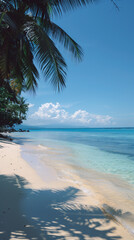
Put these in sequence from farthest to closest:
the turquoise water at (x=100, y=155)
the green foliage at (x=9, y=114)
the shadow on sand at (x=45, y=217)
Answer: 1. the green foliage at (x=9, y=114)
2. the turquoise water at (x=100, y=155)
3. the shadow on sand at (x=45, y=217)

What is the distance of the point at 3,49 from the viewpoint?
4.79 m

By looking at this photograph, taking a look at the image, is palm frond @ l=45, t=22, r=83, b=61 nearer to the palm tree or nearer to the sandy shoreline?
the palm tree

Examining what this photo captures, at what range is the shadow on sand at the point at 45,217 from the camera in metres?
2.84

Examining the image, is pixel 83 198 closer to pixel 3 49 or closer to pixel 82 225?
pixel 82 225

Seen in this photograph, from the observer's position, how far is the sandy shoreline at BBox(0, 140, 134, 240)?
9.41 feet

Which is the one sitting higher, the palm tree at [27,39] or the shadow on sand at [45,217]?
the palm tree at [27,39]

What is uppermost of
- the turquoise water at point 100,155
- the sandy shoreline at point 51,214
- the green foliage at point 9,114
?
the green foliage at point 9,114

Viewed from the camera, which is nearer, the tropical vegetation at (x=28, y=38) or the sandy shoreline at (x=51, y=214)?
the sandy shoreline at (x=51, y=214)

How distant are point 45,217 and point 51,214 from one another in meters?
0.19

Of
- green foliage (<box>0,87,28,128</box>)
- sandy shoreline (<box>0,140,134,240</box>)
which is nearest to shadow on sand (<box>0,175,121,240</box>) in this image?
sandy shoreline (<box>0,140,134,240</box>)

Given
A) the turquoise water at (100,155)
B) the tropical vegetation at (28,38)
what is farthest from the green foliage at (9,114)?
the tropical vegetation at (28,38)

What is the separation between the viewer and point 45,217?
343 centimetres

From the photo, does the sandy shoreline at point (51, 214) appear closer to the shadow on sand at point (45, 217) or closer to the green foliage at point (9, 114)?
the shadow on sand at point (45, 217)

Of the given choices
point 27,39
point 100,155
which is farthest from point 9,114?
point 27,39
